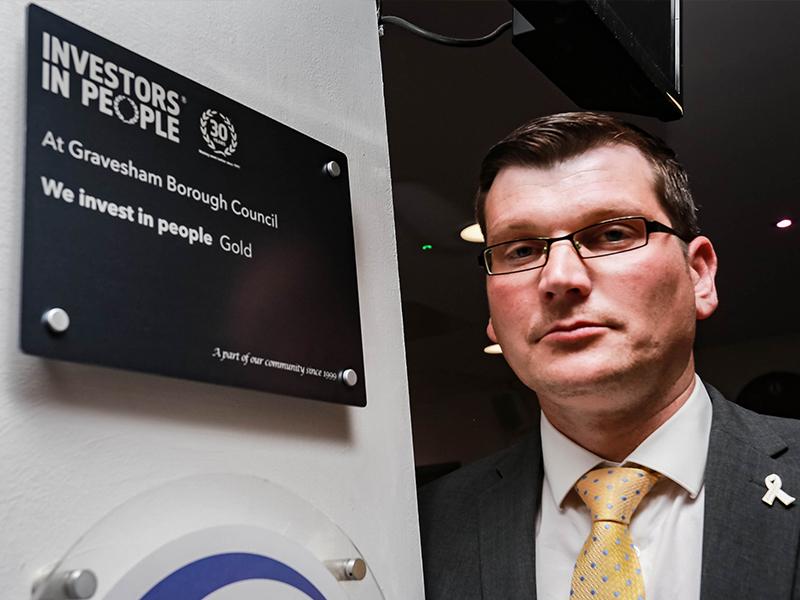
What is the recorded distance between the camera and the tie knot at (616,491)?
1.06m

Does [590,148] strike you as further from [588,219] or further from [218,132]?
[218,132]

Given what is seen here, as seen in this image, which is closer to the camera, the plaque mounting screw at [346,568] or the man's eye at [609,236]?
the plaque mounting screw at [346,568]

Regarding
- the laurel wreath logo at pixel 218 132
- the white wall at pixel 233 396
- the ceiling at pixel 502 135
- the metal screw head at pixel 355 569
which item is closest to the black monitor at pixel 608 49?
the white wall at pixel 233 396

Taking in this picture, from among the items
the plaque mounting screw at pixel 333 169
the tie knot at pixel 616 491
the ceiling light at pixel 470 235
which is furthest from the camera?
the ceiling light at pixel 470 235

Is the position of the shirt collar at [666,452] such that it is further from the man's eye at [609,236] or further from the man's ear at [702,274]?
the man's eye at [609,236]

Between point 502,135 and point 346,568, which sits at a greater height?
point 502,135

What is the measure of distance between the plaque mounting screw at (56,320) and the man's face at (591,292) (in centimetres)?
70

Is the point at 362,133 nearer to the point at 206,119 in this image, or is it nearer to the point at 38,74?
the point at 206,119

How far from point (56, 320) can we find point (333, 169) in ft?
1.22

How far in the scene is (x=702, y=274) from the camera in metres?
1.32

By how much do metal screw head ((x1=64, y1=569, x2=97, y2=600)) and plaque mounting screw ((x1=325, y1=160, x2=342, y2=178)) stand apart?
0.45 meters

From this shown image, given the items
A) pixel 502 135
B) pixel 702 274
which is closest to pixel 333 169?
pixel 702 274

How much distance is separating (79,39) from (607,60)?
27.3 inches

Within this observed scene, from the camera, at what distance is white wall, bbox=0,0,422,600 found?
530 millimetres
